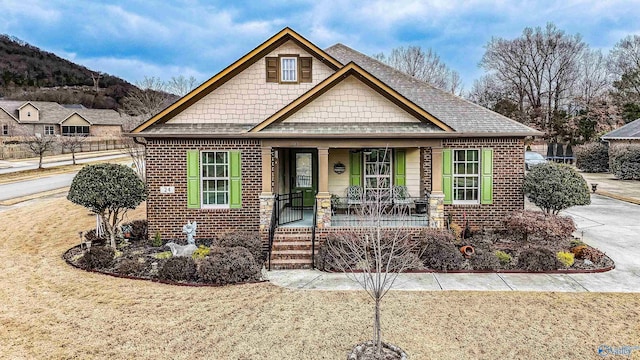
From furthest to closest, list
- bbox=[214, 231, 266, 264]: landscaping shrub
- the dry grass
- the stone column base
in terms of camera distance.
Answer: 1. the stone column base
2. bbox=[214, 231, 266, 264]: landscaping shrub
3. the dry grass

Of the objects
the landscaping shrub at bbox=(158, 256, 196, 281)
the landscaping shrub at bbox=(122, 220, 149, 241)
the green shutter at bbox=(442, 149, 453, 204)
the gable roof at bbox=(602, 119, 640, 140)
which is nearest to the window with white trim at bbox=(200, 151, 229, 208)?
the landscaping shrub at bbox=(122, 220, 149, 241)

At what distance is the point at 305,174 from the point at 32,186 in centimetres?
2146

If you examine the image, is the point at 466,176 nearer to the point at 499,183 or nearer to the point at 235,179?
the point at 499,183

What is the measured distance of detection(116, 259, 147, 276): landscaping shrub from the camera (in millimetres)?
10703

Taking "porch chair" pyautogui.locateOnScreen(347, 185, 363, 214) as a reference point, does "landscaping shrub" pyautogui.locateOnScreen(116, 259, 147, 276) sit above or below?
below

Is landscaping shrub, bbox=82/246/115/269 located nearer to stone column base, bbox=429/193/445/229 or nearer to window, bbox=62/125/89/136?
stone column base, bbox=429/193/445/229

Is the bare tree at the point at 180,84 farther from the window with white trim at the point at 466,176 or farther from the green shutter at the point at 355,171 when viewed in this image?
the window with white trim at the point at 466,176

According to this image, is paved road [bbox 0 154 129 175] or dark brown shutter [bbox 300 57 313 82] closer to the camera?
dark brown shutter [bbox 300 57 313 82]

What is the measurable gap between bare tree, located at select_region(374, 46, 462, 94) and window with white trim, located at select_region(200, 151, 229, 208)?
136 feet

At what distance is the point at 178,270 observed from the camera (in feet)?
33.6

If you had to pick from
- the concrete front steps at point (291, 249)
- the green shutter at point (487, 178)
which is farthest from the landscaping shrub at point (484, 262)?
the concrete front steps at point (291, 249)

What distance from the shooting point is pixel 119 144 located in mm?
61625

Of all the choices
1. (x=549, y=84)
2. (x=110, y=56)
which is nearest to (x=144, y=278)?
(x=549, y=84)

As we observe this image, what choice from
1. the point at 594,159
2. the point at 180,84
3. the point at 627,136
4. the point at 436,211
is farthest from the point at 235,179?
the point at 180,84
